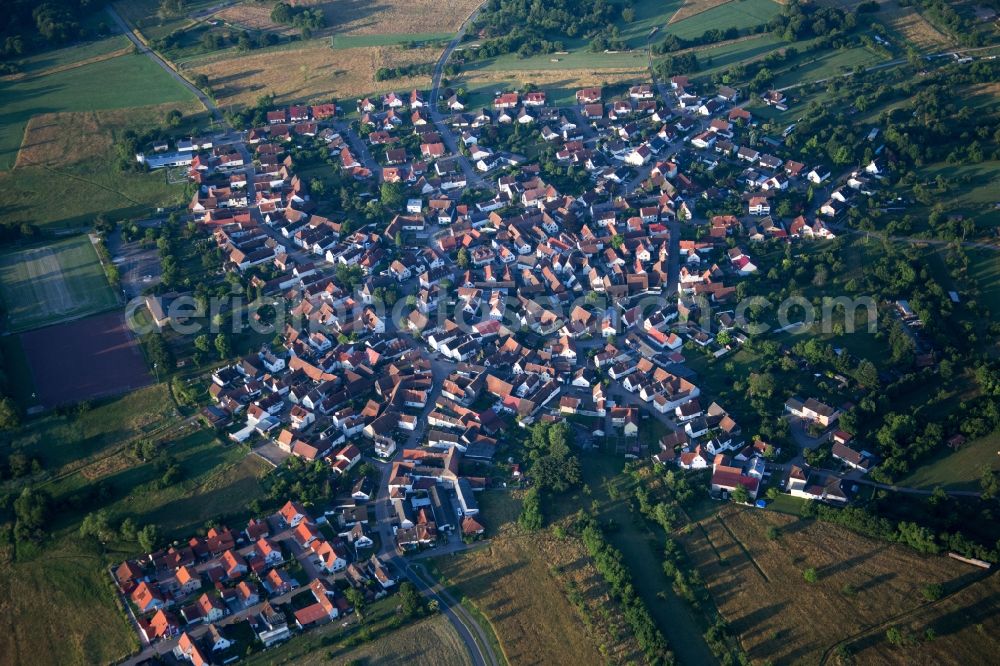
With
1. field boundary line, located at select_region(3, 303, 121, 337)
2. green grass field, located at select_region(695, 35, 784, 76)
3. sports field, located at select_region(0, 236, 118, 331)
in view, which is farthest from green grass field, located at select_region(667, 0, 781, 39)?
field boundary line, located at select_region(3, 303, 121, 337)

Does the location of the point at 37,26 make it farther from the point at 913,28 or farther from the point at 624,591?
the point at 913,28

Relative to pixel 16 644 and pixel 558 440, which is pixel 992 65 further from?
pixel 16 644

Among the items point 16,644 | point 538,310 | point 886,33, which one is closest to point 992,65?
point 886,33

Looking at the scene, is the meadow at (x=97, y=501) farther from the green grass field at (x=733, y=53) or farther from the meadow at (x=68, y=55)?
the green grass field at (x=733, y=53)

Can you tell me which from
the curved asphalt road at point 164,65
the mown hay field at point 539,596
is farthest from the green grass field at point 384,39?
the mown hay field at point 539,596

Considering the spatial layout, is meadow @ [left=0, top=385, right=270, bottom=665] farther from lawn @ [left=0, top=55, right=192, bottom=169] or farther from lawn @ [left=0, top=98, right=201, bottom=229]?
lawn @ [left=0, top=55, right=192, bottom=169]

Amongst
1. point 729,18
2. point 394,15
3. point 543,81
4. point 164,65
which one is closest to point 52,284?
point 164,65
